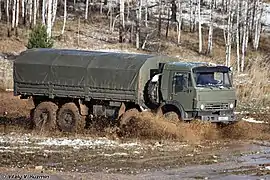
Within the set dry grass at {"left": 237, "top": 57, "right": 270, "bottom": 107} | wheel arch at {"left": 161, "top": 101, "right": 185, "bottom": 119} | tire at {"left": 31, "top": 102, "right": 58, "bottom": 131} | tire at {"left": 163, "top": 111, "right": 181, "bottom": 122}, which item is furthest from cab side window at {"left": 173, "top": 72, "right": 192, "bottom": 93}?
dry grass at {"left": 237, "top": 57, "right": 270, "bottom": 107}

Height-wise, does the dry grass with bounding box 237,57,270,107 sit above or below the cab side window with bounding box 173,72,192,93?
below

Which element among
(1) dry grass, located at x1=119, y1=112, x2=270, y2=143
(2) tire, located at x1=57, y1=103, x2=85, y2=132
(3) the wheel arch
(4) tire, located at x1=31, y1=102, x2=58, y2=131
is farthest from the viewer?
(4) tire, located at x1=31, y1=102, x2=58, y2=131

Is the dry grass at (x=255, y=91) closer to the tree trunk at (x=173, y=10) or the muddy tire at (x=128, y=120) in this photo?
the muddy tire at (x=128, y=120)

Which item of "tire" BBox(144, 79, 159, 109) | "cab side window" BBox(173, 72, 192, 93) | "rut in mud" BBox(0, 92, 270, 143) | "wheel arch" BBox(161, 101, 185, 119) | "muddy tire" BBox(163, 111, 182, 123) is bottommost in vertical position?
"rut in mud" BBox(0, 92, 270, 143)

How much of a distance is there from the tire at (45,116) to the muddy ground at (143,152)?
1.33 ft

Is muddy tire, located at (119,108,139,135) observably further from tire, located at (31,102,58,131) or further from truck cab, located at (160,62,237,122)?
tire, located at (31,102,58,131)

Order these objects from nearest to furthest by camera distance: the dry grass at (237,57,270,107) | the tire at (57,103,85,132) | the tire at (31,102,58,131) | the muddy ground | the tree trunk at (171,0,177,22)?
the muddy ground → the tire at (57,103,85,132) → the tire at (31,102,58,131) → the dry grass at (237,57,270,107) → the tree trunk at (171,0,177,22)

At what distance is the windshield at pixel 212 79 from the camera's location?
72.4ft

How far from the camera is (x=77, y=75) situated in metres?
22.9

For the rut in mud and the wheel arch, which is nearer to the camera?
the rut in mud

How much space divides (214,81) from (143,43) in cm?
3649

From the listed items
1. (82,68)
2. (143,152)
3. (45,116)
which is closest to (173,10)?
(45,116)

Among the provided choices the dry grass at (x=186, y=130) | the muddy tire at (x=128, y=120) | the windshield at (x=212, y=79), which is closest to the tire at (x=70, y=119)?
the muddy tire at (x=128, y=120)

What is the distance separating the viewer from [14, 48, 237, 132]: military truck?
22.0 m
